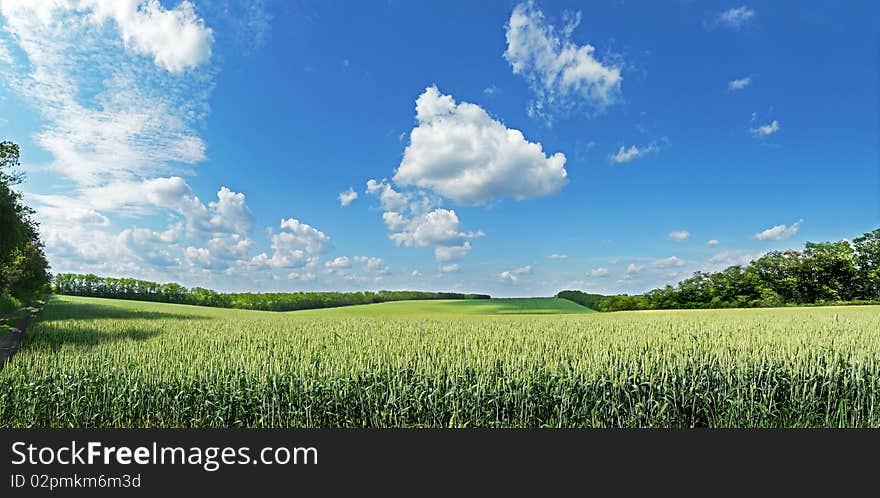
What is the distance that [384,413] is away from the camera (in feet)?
24.8

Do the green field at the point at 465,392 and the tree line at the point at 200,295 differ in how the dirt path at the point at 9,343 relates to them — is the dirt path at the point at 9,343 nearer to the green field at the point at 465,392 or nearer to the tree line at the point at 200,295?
the green field at the point at 465,392

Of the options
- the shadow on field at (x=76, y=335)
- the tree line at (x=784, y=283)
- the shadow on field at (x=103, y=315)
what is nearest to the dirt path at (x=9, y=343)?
the shadow on field at (x=76, y=335)

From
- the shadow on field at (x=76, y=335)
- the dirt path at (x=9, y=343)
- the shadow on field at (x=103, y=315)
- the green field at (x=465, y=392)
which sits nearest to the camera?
the green field at (x=465, y=392)

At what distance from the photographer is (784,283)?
56656 millimetres

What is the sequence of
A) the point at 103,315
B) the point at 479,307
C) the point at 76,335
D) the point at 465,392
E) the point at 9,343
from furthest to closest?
1. the point at 479,307
2. the point at 103,315
3. the point at 9,343
4. the point at 76,335
5. the point at 465,392

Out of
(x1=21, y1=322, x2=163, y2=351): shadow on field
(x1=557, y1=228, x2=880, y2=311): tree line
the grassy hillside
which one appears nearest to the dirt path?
(x1=21, y1=322, x2=163, y2=351): shadow on field

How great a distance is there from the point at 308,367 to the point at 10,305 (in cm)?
4919

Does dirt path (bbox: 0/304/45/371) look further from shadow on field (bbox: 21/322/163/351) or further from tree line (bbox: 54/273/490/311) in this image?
tree line (bbox: 54/273/490/311)

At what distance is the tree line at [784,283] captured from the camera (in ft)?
181

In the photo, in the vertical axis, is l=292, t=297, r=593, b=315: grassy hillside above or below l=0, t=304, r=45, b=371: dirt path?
above

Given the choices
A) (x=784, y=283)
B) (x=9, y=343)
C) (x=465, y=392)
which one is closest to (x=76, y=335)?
(x=9, y=343)

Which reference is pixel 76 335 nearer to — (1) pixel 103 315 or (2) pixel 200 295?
(1) pixel 103 315

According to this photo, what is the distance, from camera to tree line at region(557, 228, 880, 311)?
55.1 metres

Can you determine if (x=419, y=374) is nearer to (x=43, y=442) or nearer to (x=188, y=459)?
(x=188, y=459)
